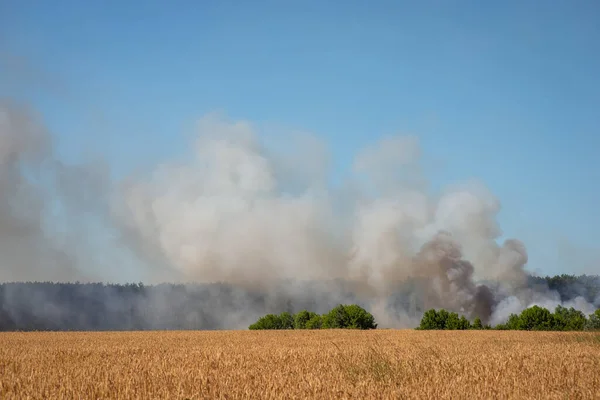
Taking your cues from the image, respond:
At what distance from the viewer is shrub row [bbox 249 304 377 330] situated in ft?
207

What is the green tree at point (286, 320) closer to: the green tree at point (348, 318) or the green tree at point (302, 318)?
the green tree at point (302, 318)

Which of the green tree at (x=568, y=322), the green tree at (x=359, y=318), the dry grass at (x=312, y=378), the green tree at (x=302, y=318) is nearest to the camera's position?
the dry grass at (x=312, y=378)

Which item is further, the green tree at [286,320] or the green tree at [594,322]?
the green tree at [286,320]

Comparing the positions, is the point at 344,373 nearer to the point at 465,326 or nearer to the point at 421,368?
the point at 421,368

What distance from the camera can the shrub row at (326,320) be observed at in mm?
63222

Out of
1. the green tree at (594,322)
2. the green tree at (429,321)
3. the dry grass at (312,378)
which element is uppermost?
the green tree at (429,321)

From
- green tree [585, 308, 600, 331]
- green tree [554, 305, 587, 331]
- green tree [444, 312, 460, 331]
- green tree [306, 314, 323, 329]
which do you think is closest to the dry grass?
green tree [585, 308, 600, 331]

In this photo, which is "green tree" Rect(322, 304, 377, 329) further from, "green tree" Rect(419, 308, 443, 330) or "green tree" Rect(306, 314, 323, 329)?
"green tree" Rect(419, 308, 443, 330)

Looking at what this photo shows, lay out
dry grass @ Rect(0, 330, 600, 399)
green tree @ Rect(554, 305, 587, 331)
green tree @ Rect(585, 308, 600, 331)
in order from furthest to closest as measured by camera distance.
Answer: green tree @ Rect(554, 305, 587, 331), green tree @ Rect(585, 308, 600, 331), dry grass @ Rect(0, 330, 600, 399)

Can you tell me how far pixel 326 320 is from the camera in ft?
213

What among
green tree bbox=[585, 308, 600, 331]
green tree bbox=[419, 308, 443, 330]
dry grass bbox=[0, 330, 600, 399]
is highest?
green tree bbox=[419, 308, 443, 330]

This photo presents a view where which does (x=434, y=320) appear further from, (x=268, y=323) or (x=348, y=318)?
(x=268, y=323)

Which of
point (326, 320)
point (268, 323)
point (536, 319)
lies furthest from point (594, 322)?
point (268, 323)

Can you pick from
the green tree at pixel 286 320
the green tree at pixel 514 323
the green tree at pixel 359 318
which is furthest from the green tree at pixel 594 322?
the green tree at pixel 286 320
